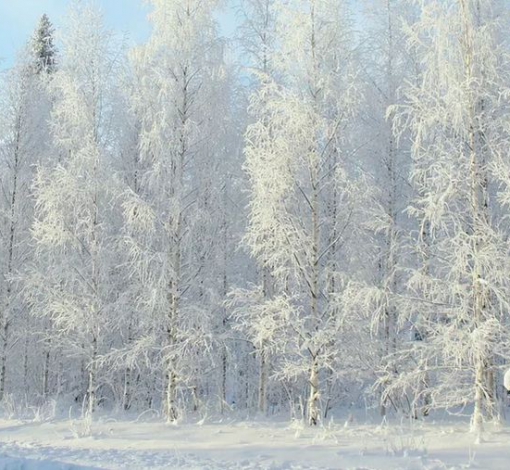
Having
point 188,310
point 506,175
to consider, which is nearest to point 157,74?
point 188,310

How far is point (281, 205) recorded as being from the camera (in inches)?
463

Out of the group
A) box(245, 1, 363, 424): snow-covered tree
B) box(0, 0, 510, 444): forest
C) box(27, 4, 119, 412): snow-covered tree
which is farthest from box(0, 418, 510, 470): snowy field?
box(27, 4, 119, 412): snow-covered tree

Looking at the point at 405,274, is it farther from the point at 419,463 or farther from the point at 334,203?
the point at 419,463

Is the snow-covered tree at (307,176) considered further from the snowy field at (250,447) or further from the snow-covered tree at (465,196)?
the snow-covered tree at (465,196)

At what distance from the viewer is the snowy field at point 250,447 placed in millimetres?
7789

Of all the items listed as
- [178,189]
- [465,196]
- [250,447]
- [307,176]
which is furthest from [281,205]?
[250,447]

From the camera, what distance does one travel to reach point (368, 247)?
13.2 m

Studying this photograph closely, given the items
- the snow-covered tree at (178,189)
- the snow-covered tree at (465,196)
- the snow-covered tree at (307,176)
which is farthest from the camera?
the snow-covered tree at (178,189)

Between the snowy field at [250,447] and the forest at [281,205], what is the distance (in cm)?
96

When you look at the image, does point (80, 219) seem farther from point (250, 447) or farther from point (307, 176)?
point (250, 447)

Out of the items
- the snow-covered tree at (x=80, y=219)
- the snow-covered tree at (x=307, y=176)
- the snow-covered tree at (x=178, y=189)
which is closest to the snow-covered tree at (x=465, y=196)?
the snow-covered tree at (x=307, y=176)

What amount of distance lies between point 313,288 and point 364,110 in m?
6.35

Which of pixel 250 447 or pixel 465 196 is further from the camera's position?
pixel 465 196

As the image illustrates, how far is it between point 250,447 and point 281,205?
4.68 m
